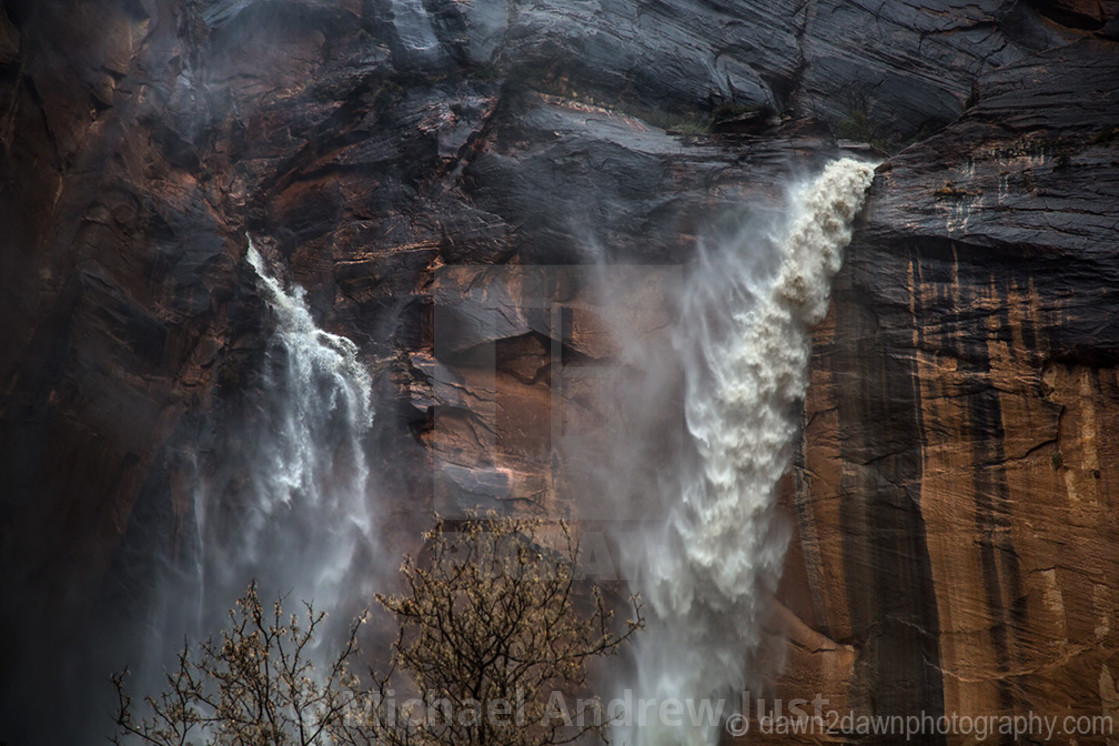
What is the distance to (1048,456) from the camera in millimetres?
14094

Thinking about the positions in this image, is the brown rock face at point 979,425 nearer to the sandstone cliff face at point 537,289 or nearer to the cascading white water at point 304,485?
the sandstone cliff face at point 537,289

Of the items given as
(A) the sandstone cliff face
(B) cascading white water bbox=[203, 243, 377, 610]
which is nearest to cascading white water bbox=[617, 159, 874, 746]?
(A) the sandstone cliff face

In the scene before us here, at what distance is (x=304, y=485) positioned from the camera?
16.9 meters

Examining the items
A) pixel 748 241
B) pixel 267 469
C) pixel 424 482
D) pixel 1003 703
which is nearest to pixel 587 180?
pixel 748 241

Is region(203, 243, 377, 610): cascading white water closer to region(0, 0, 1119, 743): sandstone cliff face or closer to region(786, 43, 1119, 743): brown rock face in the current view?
region(0, 0, 1119, 743): sandstone cliff face

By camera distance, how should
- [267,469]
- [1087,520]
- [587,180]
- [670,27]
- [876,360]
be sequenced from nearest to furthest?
1. [1087,520]
2. [876,360]
3. [267,469]
4. [587,180]
5. [670,27]

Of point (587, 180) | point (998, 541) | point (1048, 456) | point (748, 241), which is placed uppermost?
point (587, 180)

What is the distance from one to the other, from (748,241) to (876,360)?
3.89 metres

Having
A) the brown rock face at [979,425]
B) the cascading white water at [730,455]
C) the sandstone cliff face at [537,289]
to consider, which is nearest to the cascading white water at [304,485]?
the sandstone cliff face at [537,289]

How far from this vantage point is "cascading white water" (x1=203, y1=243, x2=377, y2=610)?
53.6 ft

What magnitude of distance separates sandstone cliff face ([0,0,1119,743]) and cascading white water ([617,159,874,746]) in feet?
1.99

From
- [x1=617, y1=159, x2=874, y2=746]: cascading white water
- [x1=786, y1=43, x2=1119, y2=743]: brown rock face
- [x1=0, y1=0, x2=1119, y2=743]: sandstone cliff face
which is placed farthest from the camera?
[x1=617, y1=159, x2=874, y2=746]: cascading white water

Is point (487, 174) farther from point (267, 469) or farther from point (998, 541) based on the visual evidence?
point (998, 541)

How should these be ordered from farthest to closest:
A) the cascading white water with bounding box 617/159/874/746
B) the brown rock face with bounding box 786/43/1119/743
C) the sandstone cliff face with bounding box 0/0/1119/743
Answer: the cascading white water with bounding box 617/159/874/746
the sandstone cliff face with bounding box 0/0/1119/743
the brown rock face with bounding box 786/43/1119/743
